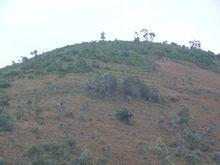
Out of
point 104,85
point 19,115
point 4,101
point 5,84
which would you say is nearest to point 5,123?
point 19,115

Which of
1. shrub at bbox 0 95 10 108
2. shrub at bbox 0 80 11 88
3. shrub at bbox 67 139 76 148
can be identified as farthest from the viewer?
shrub at bbox 0 80 11 88

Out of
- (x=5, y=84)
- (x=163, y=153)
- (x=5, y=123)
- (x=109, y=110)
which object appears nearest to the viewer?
(x=163, y=153)

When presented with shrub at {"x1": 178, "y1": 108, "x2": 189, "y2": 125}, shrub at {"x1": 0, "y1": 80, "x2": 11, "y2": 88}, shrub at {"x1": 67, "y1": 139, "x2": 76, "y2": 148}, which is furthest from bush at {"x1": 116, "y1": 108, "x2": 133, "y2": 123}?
shrub at {"x1": 0, "y1": 80, "x2": 11, "y2": 88}

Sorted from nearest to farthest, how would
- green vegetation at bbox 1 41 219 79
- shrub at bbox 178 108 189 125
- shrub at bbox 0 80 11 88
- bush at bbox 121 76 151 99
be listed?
shrub at bbox 178 108 189 125
bush at bbox 121 76 151 99
shrub at bbox 0 80 11 88
green vegetation at bbox 1 41 219 79

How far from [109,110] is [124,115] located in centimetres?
237

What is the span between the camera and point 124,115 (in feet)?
167

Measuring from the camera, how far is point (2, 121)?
45.7m

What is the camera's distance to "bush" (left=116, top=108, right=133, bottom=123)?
50934mm

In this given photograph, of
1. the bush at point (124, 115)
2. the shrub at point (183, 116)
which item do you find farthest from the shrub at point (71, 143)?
the shrub at point (183, 116)

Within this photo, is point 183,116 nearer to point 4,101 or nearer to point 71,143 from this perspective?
point 71,143

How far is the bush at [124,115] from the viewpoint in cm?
5093

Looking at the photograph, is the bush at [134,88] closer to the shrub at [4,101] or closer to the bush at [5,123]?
the shrub at [4,101]

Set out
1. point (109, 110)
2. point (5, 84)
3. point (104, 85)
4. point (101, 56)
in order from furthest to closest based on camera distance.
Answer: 1. point (101, 56)
2. point (5, 84)
3. point (104, 85)
4. point (109, 110)

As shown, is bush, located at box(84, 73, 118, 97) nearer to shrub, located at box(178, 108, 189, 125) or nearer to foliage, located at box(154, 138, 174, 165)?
shrub, located at box(178, 108, 189, 125)
